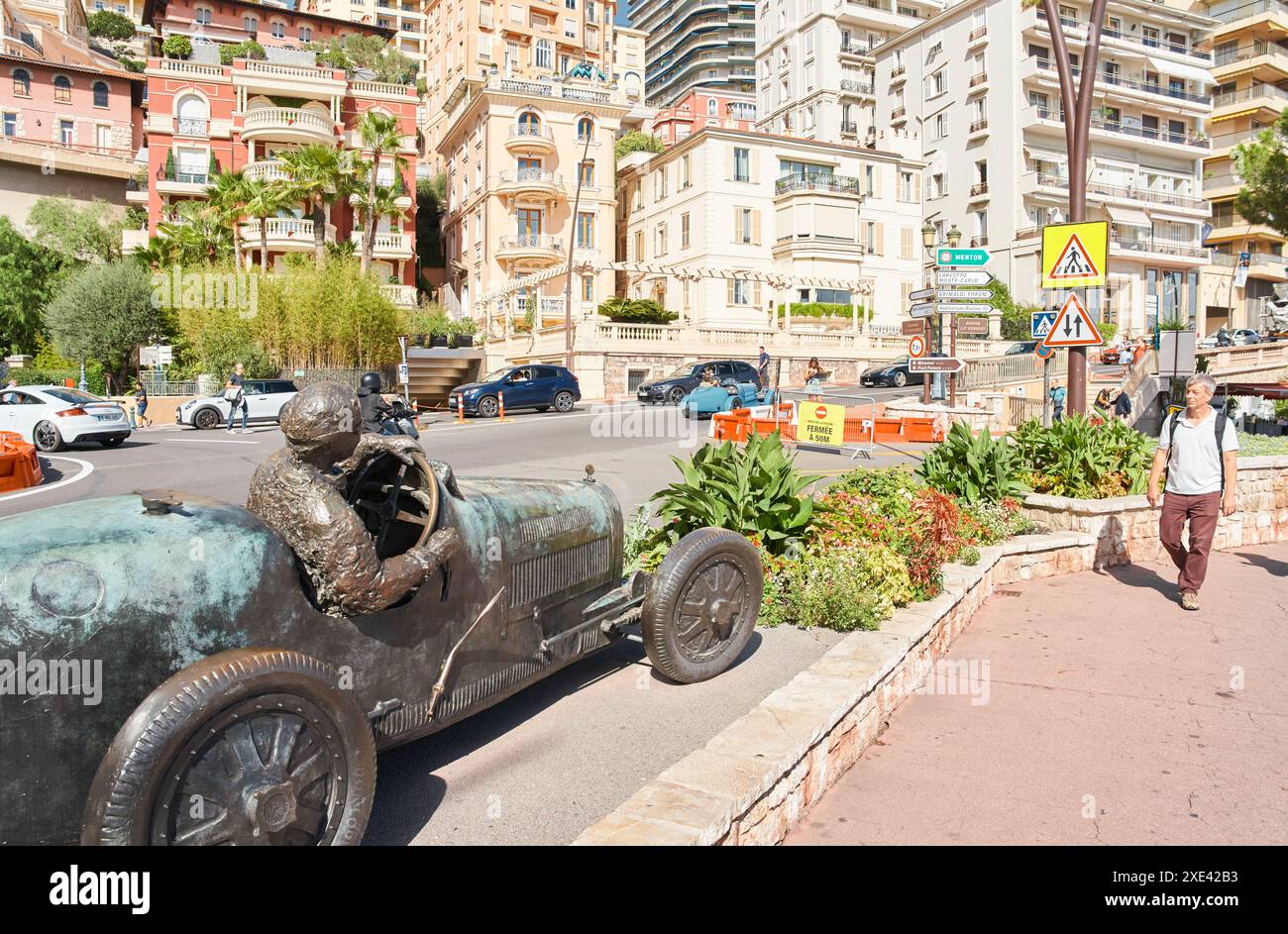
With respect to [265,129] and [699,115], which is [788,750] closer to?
[265,129]

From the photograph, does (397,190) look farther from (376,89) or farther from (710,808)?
(710,808)

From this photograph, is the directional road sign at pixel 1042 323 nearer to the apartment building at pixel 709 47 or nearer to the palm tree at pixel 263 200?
the palm tree at pixel 263 200

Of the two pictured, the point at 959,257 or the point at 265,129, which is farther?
the point at 265,129

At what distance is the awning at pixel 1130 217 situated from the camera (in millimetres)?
57469

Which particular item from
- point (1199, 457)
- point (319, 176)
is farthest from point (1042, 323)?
point (319, 176)

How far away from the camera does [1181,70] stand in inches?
2323

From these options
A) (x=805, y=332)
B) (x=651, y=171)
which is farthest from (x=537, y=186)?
(x=805, y=332)

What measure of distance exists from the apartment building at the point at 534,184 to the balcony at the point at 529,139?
6cm

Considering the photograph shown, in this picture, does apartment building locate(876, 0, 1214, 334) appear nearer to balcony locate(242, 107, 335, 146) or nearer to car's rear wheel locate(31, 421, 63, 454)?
balcony locate(242, 107, 335, 146)

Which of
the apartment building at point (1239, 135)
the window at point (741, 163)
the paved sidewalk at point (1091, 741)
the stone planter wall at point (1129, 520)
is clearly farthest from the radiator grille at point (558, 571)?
the apartment building at point (1239, 135)

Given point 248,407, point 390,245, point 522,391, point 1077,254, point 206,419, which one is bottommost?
point 206,419

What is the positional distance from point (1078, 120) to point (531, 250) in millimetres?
40643

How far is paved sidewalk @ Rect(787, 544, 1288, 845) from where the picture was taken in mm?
3646

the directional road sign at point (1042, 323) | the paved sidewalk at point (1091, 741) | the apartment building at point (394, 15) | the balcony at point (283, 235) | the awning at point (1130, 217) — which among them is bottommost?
the paved sidewalk at point (1091, 741)
